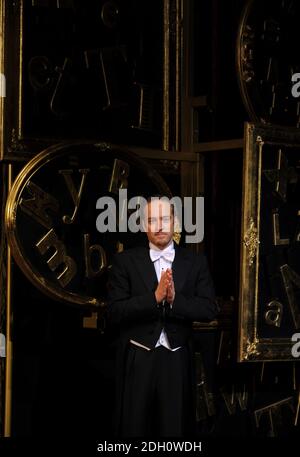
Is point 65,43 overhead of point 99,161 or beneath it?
overhead

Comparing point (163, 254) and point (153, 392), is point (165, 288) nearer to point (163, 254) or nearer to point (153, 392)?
point (163, 254)

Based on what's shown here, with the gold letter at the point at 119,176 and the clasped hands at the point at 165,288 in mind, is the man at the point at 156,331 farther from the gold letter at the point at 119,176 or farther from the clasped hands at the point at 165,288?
the gold letter at the point at 119,176

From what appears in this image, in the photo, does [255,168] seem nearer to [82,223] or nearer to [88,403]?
[82,223]

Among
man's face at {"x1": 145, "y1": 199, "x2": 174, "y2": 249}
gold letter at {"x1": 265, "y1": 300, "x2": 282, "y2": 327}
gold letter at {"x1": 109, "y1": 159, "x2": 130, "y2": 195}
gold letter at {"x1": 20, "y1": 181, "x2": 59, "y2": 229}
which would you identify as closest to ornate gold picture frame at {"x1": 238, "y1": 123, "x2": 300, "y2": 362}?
gold letter at {"x1": 265, "y1": 300, "x2": 282, "y2": 327}

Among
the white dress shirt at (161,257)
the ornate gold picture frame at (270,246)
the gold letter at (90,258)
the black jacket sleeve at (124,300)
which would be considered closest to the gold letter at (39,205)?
the gold letter at (90,258)

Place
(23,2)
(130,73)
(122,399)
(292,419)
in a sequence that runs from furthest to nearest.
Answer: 1. (292,419)
2. (130,73)
3. (23,2)
4. (122,399)

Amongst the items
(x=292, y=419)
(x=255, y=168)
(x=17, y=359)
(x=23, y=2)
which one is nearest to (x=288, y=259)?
(x=255, y=168)

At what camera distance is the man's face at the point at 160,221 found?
5488 millimetres

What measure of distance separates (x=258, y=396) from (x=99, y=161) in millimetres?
1786

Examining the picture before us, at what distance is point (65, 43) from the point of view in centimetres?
605

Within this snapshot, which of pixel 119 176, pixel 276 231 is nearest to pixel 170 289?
pixel 119 176

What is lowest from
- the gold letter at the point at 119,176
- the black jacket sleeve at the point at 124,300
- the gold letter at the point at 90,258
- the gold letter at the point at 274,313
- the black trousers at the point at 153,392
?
the black trousers at the point at 153,392

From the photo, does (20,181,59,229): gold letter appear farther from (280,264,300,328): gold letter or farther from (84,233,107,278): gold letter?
(280,264,300,328): gold letter

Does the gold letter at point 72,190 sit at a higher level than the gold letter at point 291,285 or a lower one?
higher
